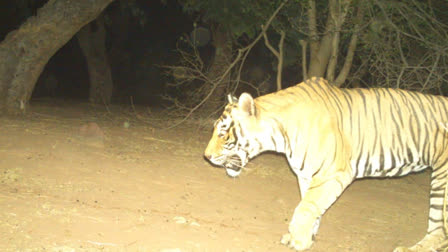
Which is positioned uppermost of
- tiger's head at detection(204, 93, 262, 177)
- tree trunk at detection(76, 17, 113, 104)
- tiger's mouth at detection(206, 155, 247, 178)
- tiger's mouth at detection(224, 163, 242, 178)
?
tiger's head at detection(204, 93, 262, 177)

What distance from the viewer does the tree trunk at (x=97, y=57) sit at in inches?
692

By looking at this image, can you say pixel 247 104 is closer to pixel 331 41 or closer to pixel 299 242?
pixel 299 242

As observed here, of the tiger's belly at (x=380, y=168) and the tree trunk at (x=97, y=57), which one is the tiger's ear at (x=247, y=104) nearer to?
the tiger's belly at (x=380, y=168)

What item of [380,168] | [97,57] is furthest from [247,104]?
[97,57]

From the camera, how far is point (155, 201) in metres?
5.49

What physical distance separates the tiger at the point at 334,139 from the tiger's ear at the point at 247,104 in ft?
0.03

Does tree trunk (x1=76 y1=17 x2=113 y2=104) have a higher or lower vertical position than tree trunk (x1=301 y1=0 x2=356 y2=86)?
lower

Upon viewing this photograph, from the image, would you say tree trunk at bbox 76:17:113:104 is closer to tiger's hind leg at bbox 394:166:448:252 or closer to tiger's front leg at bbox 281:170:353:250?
tiger's front leg at bbox 281:170:353:250

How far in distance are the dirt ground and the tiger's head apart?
70cm

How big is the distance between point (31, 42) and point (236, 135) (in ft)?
22.0

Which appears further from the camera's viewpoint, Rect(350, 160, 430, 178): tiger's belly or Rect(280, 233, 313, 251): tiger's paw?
Rect(350, 160, 430, 178): tiger's belly

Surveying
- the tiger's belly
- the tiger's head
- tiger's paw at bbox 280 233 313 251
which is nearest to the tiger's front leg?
tiger's paw at bbox 280 233 313 251

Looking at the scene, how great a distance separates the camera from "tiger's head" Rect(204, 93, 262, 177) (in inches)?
194

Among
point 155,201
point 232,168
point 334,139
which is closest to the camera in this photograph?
point 334,139
